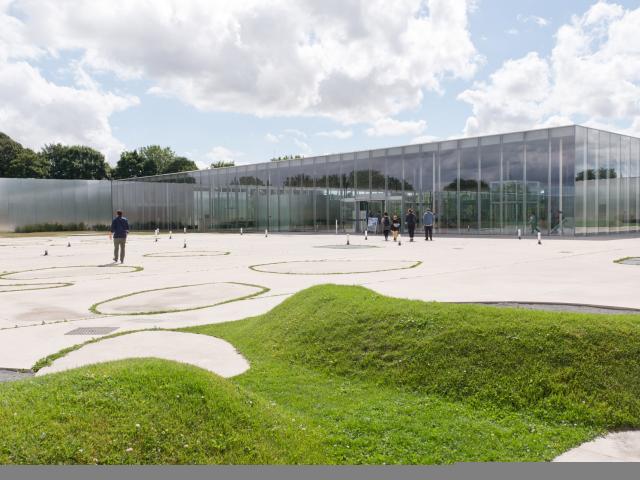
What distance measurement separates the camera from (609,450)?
4.69 m

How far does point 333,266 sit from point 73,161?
82025 mm

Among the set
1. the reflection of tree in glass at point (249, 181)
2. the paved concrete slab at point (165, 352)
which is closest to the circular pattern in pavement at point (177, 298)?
the paved concrete slab at point (165, 352)

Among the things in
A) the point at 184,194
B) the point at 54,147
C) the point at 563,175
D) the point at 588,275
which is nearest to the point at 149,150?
the point at 54,147

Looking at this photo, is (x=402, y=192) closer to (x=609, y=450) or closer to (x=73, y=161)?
(x=609, y=450)

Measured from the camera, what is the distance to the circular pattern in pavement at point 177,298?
11.4m

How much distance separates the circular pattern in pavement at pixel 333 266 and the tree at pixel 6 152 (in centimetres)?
7824

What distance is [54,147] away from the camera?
302 ft

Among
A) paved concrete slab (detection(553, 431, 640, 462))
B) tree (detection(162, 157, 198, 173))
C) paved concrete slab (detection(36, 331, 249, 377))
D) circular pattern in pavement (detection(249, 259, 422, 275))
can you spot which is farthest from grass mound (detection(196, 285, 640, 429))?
tree (detection(162, 157, 198, 173))

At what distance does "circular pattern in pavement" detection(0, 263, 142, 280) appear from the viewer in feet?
58.3

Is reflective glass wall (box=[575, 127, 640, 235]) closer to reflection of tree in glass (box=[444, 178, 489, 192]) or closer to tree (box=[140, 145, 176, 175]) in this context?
reflection of tree in glass (box=[444, 178, 489, 192])

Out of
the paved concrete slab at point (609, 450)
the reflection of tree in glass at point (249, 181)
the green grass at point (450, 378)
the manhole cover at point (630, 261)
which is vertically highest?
the reflection of tree in glass at point (249, 181)

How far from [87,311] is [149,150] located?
10276cm

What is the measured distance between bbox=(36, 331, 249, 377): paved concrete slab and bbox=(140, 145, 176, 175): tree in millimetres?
95731

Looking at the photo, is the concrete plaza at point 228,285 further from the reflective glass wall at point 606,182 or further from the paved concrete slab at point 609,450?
the reflective glass wall at point 606,182
